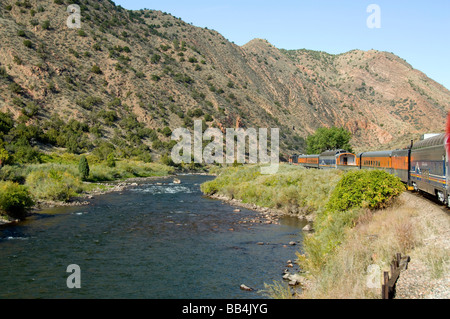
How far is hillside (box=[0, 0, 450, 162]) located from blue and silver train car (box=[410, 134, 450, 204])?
54455 millimetres

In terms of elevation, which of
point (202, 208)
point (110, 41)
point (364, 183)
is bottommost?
point (202, 208)

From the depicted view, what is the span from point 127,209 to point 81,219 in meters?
5.44

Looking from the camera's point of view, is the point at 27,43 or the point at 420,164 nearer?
the point at 420,164

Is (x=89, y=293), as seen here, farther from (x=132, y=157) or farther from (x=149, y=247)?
(x=132, y=157)

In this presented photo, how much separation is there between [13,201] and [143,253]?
38.0 feet

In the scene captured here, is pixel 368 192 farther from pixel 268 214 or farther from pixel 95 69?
pixel 95 69

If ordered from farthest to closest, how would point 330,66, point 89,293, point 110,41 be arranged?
point 330,66 < point 110,41 < point 89,293

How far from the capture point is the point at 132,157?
74.5m

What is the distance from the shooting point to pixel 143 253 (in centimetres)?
1848

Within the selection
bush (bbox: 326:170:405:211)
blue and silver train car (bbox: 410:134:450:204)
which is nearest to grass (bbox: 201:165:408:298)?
bush (bbox: 326:170:405:211)

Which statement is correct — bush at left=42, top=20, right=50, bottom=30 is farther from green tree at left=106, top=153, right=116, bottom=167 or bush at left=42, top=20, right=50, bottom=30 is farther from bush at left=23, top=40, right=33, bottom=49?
green tree at left=106, top=153, right=116, bottom=167

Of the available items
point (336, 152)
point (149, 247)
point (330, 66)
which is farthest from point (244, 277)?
point (330, 66)

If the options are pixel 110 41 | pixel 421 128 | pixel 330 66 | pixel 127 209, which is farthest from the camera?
pixel 330 66

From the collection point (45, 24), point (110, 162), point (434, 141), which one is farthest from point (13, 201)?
point (45, 24)
